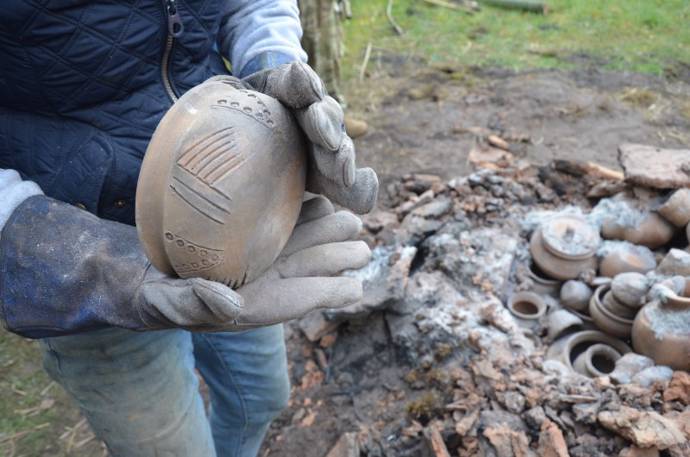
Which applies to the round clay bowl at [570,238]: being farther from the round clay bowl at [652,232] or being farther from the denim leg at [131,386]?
the denim leg at [131,386]

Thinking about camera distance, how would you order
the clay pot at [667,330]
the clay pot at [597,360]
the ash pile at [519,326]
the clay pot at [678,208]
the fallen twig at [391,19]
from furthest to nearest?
1. the fallen twig at [391,19]
2. the clay pot at [678,208]
3. the clay pot at [597,360]
4. the clay pot at [667,330]
5. the ash pile at [519,326]

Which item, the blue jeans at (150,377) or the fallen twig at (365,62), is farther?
the fallen twig at (365,62)

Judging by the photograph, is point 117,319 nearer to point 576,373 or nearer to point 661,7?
point 576,373

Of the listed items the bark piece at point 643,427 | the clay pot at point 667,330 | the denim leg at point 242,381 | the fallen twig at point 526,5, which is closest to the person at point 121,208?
the denim leg at point 242,381

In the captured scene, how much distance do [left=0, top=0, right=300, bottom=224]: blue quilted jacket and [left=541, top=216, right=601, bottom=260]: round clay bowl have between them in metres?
2.55

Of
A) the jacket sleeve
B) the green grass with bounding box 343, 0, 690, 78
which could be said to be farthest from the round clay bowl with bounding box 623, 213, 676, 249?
the green grass with bounding box 343, 0, 690, 78

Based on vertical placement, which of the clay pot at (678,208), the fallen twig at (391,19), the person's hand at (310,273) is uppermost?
the person's hand at (310,273)

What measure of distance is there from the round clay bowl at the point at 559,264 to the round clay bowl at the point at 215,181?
7.91 feet

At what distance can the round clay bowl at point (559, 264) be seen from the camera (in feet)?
11.2

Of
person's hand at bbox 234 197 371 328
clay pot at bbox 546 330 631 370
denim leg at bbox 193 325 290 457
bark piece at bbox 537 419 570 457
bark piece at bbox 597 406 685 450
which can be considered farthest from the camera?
clay pot at bbox 546 330 631 370

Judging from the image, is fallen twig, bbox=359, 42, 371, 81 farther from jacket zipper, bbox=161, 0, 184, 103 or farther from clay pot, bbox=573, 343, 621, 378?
jacket zipper, bbox=161, 0, 184, 103

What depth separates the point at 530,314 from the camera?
3338mm

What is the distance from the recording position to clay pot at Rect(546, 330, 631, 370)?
3053 millimetres

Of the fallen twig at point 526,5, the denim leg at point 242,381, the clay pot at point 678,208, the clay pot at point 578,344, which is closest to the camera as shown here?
the denim leg at point 242,381
